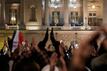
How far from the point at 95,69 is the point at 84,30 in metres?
44.9

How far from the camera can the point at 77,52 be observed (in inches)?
133

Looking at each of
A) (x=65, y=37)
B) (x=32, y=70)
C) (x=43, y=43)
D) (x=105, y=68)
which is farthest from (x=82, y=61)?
(x=65, y=37)

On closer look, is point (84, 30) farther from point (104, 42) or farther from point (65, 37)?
point (104, 42)

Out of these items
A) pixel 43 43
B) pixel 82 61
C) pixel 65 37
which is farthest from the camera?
pixel 65 37

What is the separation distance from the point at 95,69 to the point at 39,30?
4469 centimetres

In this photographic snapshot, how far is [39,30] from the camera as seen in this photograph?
1913 inches

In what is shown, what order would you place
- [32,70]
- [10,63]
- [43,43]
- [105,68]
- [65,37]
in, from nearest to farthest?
[105,68] < [32,70] < [10,63] < [43,43] < [65,37]

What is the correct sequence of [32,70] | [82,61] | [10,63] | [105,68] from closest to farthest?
[82,61] → [105,68] → [32,70] → [10,63]

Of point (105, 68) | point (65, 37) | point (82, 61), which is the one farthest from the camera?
point (65, 37)

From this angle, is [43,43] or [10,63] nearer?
[10,63]

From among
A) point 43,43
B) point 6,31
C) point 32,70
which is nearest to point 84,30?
point 6,31

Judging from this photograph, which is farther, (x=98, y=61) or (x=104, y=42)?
(x=98, y=61)

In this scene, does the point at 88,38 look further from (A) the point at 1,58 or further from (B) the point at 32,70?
(A) the point at 1,58

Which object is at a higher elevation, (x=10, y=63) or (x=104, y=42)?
(x=104, y=42)
